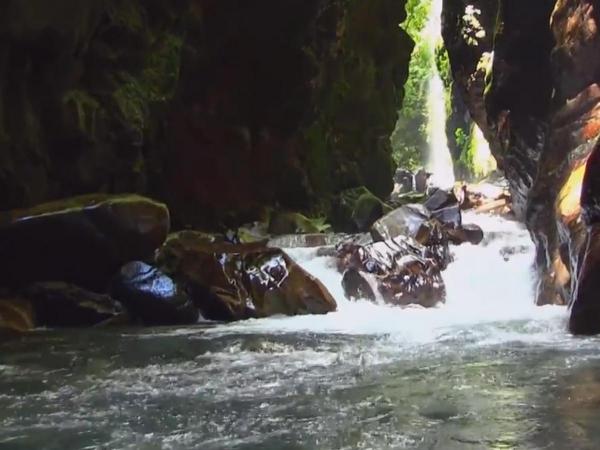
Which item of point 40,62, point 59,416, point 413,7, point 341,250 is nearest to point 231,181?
point 341,250

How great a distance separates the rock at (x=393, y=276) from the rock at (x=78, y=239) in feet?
9.31

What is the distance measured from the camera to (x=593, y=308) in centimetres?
713

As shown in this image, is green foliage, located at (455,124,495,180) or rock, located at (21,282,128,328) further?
green foliage, located at (455,124,495,180)

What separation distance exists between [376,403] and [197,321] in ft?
17.8

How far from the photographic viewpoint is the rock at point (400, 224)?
13375mm

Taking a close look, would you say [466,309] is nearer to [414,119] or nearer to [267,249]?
Answer: [267,249]

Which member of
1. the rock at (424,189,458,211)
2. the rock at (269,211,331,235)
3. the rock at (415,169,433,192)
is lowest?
the rock at (269,211,331,235)

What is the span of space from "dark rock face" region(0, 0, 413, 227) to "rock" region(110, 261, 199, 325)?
2.41 m

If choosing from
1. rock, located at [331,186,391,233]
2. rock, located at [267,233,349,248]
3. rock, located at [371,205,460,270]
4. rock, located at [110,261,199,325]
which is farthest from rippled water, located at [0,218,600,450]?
rock, located at [331,186,391,233]

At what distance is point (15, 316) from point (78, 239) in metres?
1.29

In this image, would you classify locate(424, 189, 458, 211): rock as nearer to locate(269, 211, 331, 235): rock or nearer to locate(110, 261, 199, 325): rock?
locate(269, 211, 331, 235): rock

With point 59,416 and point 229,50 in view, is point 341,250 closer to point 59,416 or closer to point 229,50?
point 229,50

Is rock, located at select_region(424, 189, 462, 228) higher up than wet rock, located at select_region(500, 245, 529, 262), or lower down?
higher up

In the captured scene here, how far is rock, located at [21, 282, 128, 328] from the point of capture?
9398 millimetres
